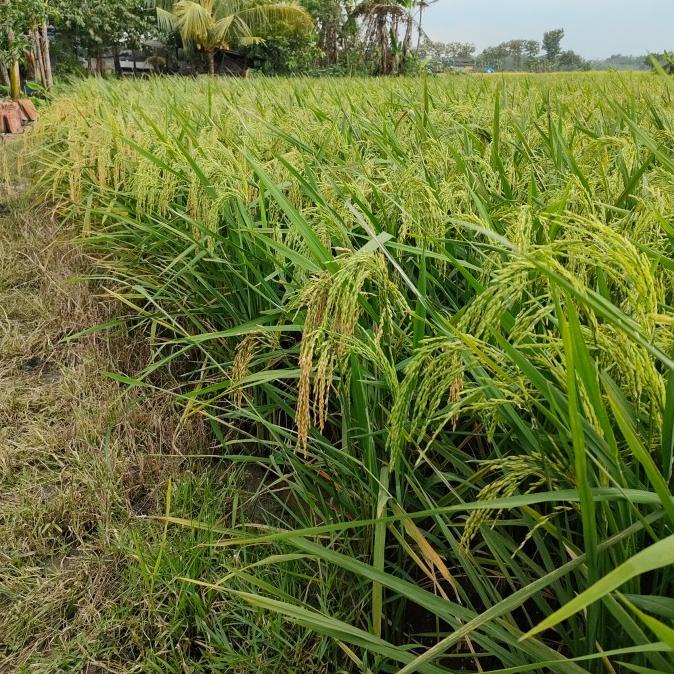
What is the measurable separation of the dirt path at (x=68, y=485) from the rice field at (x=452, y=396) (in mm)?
135

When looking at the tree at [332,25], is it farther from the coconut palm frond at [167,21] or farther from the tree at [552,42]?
the tree at [552,42]

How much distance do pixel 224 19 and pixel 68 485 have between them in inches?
737

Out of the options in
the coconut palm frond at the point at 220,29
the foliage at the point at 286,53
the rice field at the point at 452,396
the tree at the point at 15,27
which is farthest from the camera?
the foliage at the point at 286,53

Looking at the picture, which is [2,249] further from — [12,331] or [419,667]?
[419,667]

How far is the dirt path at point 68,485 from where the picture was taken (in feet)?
3.08

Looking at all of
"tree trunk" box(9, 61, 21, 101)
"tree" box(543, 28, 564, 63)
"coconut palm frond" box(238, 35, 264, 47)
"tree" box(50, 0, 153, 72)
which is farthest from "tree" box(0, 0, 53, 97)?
"tree" box(543, 28, 564, 63)

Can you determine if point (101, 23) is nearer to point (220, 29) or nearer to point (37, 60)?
point (37, 60)

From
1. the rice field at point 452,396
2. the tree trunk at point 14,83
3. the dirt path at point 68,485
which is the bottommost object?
the dirt path at point 68,485

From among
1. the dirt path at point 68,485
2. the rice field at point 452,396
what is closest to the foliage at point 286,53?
the dirt path at point 68,485

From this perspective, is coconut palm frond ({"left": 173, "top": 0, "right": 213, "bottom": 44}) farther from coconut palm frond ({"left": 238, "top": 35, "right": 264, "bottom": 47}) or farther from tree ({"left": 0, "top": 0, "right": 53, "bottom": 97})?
tree ({"left": 0, "top": 0, "right": 53, "bottom": 97})

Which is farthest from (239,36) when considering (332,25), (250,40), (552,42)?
(552,42)

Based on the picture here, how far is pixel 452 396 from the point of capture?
2.01 feet

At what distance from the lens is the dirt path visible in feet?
3.08

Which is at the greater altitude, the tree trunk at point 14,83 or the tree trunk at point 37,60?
the tree trunk at point 37,60
